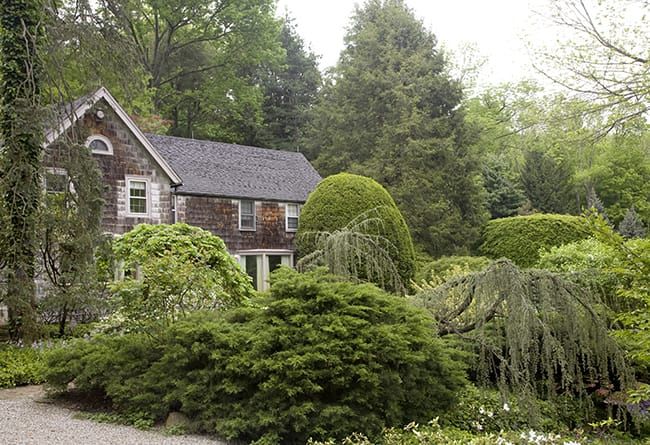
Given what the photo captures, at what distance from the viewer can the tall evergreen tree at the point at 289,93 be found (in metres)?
33.1

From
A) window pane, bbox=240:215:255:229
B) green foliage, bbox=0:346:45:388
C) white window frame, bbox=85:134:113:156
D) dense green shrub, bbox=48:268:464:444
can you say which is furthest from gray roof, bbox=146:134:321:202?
dense green shrub, bbox=48:268:464:444

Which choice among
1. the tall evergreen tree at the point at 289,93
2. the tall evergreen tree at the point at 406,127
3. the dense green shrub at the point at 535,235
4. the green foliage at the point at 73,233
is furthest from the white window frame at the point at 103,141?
the tall evergreen tree at the point at 289,93

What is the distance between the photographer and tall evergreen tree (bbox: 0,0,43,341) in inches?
372

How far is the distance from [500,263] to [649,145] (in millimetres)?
23725

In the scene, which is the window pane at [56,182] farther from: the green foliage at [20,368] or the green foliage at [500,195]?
the green foliage at [500,195]

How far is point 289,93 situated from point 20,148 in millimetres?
25814

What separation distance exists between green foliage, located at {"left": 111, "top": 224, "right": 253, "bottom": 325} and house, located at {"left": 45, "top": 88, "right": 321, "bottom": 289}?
16.1 feet

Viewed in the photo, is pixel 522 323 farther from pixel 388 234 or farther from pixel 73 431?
pixel 388 234

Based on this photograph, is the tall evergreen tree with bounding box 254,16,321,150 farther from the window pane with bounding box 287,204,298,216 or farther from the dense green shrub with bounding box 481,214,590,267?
the dense green shrub with bounding box 481,214,590,267

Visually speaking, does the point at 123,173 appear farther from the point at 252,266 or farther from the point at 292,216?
the point at 292,216

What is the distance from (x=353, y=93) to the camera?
2644 centimetres

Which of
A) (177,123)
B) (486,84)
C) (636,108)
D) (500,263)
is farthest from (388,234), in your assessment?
(486,84)

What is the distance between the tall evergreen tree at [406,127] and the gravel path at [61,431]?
17.8 meters

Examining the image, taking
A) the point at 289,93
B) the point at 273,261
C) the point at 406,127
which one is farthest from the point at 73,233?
the point at 289,93
